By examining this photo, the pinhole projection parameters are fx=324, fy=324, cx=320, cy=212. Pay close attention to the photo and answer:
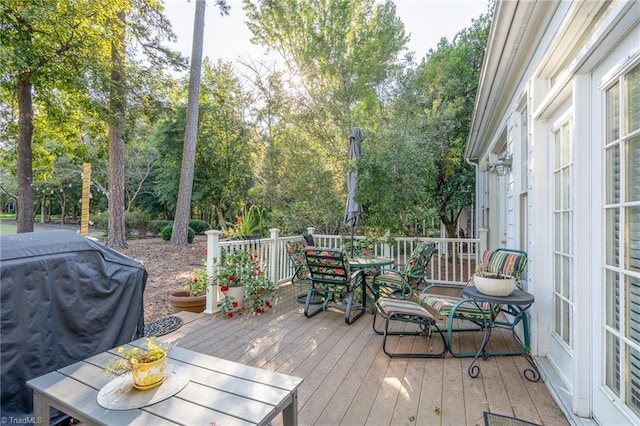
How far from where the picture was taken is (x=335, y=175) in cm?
809

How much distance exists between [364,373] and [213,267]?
2.41 metres

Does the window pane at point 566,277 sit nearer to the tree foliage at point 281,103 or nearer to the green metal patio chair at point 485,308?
the green metal patio chair at point 485,308

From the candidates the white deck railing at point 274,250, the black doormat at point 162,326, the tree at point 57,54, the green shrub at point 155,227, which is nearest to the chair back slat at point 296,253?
the white deck railing at point 274,250

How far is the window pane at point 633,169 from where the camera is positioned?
5.15ft

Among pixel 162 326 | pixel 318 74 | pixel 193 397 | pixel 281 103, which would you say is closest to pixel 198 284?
pixel 162 326

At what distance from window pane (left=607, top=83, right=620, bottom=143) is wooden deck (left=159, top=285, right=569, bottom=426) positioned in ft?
5.79

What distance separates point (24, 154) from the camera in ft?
25.3

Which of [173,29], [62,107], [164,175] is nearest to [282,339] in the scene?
[62,107]

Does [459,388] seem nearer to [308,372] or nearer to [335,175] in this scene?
[308,372]

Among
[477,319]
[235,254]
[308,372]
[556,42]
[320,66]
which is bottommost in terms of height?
[308,372]

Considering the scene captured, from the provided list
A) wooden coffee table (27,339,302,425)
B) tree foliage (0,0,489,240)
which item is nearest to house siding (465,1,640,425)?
wooden coffee table (27,339,302,425)

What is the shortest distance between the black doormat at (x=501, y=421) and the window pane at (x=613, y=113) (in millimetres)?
1762

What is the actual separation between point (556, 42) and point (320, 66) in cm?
947

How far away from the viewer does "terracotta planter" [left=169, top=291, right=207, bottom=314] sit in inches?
170
